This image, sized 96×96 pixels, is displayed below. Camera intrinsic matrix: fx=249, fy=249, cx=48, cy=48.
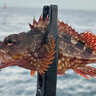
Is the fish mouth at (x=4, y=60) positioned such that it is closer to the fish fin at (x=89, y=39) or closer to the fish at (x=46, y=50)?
the fish at (x=46, y=50)

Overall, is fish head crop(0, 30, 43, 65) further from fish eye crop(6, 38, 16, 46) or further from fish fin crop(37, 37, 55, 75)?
fish fin crop(37, 37, 55, 75)

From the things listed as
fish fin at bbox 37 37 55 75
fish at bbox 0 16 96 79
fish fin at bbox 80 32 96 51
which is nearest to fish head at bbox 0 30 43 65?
fish at bbox 0 16 96 79

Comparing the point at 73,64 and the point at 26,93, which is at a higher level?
the point at 73,64

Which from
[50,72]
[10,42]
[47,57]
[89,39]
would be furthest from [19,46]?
[89,39]

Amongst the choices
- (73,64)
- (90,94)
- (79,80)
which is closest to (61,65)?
(73,64)

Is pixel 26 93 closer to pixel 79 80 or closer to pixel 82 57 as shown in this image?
pixel 79 80

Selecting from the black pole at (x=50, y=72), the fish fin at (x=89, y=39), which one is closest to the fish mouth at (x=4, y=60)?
the black pole at (x=50, y=72)

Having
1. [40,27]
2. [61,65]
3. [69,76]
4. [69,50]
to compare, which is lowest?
[69,76]

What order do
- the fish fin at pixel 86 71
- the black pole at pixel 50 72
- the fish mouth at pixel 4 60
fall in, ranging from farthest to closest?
1. the fish fin at pixel 86 71
2. the black pole at pixel 50 72
3. the fish mouth at pixel 4 60
